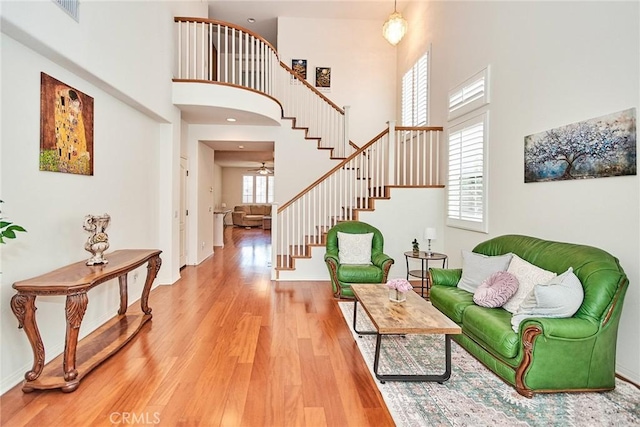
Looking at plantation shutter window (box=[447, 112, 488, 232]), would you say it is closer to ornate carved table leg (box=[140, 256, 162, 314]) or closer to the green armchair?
the green armchair

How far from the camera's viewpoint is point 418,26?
646 centimetres

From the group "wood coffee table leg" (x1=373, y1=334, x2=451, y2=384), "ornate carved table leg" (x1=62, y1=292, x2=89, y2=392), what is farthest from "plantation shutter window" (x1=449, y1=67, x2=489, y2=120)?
"ornate carved table leg" (x1=62, y1=292, x2=89, y2=392)

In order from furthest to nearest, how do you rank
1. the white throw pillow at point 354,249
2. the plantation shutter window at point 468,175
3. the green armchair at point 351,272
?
the white throw pillow at point 354,249
the green armchair at point 351,272
the plantation shutter window at point 468,175

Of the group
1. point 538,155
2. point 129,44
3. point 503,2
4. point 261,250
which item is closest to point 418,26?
point 503,2

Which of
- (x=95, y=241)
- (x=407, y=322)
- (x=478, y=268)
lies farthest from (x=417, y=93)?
(x=95, y=241)

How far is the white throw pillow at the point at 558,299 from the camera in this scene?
2.34 metres

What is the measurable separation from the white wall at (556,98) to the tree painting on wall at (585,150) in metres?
0.07

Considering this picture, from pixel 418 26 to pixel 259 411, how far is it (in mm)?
6842

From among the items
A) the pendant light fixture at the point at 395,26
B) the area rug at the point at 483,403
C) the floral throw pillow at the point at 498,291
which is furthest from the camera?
the pendant light fixture at the point at 395,26

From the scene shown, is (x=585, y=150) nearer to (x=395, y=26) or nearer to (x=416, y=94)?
(x=395, y=26)

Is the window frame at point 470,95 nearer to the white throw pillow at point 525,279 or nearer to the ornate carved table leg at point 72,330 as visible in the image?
the white throw pillow at point 525,279

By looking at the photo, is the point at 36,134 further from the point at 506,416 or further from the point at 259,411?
the point at 506,416

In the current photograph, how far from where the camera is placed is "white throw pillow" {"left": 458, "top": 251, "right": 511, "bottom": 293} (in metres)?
3.26

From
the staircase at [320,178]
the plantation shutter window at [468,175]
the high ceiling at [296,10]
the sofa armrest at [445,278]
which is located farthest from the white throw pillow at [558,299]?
the high ceiling at [296,10]
